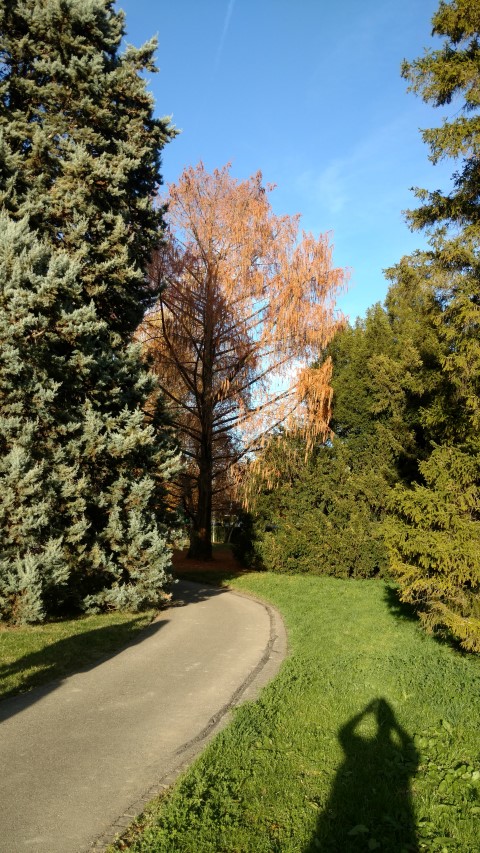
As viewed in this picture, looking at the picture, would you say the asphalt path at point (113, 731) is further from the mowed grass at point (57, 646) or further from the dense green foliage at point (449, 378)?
the dense green foliage at point (449, 378)

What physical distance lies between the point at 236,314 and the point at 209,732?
14.8 meters

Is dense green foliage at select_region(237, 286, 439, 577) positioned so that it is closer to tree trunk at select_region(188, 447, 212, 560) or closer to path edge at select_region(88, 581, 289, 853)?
tree trunk at select_region(188, 447, 212, 560)

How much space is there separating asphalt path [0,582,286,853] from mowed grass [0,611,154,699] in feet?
0.87

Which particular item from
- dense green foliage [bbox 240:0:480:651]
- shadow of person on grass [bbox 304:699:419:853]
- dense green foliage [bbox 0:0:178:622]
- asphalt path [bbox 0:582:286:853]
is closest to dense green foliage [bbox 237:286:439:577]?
dense green foliage [bbox 0:0:178:622]

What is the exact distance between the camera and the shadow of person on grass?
353 centimetres

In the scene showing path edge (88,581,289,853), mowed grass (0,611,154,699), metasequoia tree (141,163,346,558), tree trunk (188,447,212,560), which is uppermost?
metasequoia tree (141,163,346,558)

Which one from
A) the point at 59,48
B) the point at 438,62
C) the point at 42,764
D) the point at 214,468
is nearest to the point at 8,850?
the point at 42,764

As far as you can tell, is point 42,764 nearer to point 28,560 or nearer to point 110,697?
point 110,697

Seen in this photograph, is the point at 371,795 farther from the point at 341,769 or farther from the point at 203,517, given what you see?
the point at 203,517

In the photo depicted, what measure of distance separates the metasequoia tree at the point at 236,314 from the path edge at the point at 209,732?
8.53 meters

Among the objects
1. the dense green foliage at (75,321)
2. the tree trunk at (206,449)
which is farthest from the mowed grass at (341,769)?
the tree trunk at (206,449)

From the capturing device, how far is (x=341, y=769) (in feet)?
14.7

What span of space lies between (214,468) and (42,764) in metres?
18.0

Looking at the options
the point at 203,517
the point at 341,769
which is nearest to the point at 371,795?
the point at 341,769
